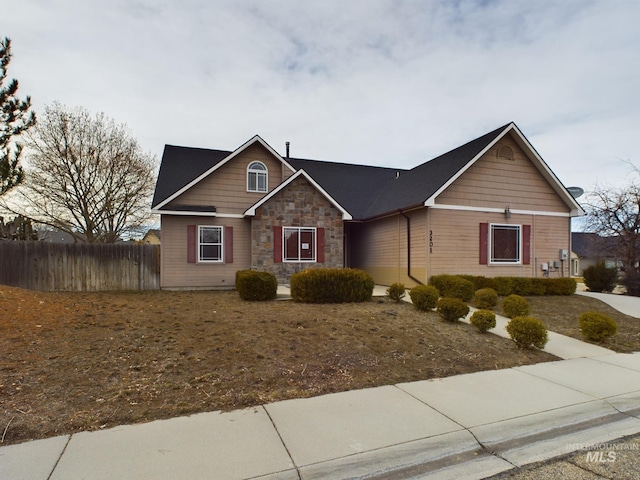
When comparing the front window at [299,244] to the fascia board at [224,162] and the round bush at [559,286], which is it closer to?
the fascia board at [224,162]

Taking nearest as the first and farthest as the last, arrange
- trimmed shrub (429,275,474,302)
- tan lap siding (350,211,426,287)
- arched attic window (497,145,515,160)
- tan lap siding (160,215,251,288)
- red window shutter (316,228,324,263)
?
trimmed shrub (429,275,474,302)
tan lap siding (350,211,426,287)
tan lap siding (160,215,251,288)
arched attic window (497,145,515,160)
red window shutter (316,228,324,263)

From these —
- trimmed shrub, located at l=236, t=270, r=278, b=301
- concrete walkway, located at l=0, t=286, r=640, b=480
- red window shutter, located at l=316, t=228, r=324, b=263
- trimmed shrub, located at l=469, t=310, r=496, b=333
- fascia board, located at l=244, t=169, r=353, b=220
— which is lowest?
concrete walkway, located at l=0, t=286, r=640, b=480

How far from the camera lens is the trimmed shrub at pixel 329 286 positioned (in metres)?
9.70

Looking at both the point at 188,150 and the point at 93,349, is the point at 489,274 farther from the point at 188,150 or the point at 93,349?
the point at 188,150

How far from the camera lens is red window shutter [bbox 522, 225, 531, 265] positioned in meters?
14.4

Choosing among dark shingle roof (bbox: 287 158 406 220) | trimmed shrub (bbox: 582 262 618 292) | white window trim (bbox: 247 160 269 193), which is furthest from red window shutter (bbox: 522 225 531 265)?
white window trim (bbox: 247 160 269 193)

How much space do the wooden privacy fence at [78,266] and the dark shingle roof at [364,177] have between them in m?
2.34

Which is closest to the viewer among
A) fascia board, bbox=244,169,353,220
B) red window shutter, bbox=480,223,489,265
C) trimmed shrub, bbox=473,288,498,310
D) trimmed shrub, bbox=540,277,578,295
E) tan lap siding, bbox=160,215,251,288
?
trimmed shrub, bbox=473,288,498,310

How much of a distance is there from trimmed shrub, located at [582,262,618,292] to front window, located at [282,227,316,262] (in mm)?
12247

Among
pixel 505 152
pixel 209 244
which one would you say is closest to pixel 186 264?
pixel 209 244

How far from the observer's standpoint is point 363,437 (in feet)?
11.1

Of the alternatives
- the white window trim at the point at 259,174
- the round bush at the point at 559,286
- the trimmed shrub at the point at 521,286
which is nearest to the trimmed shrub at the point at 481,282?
the trimmed shrub at the point at 521,286

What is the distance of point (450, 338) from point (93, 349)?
6.03m

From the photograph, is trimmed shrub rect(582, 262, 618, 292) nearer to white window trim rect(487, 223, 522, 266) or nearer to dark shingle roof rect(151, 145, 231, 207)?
white window trim rect(487, 223, 522, 266)
